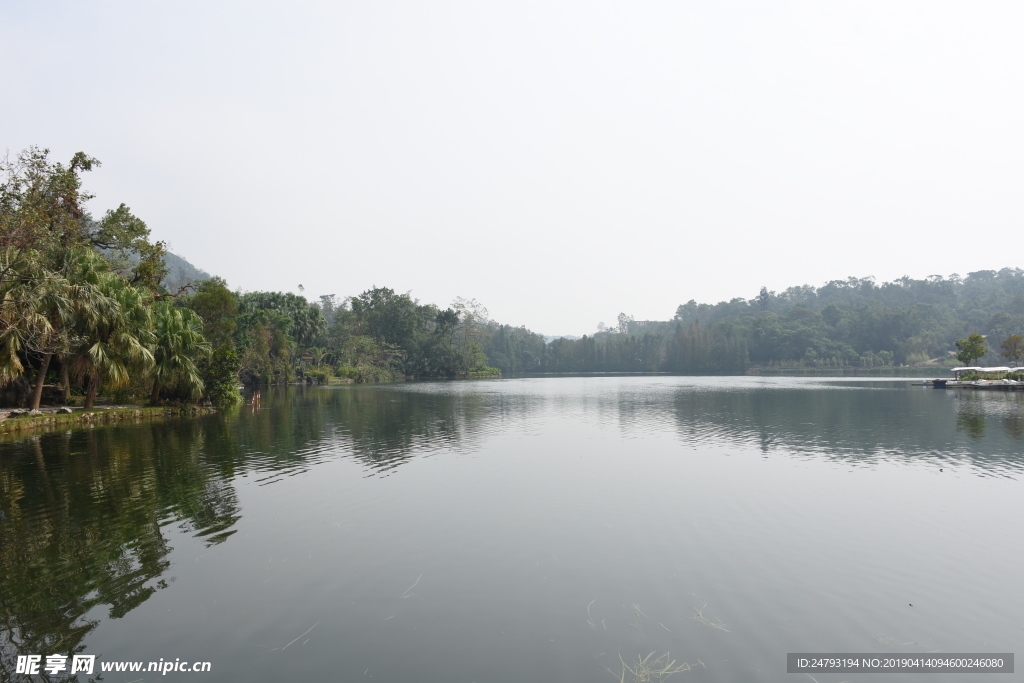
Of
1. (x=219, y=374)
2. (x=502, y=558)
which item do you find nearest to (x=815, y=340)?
(x=219, y=374)

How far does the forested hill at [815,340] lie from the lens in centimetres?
12169

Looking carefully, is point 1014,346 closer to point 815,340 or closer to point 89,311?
point 815,340

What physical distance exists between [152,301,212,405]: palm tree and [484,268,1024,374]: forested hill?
106920 millimetres

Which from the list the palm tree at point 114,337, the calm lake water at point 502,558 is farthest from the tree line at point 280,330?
the calm lake water at point 502,558

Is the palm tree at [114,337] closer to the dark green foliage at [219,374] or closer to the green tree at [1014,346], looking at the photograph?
the dark green foliage at [219,374]

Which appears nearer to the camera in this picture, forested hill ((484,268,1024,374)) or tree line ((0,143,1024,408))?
tree line ((0,143,1024,408))

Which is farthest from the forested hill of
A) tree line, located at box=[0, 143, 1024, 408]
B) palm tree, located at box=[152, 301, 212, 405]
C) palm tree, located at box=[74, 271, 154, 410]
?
palm tree, located at box=[74, 271, 154, 410]

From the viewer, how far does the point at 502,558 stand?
9359 millimetres

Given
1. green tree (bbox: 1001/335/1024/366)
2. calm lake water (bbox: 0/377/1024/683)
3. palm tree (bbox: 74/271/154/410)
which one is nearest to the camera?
calm lake water (bbox: 0/377/1024/683)

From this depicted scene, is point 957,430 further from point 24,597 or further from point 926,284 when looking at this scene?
point 926,284

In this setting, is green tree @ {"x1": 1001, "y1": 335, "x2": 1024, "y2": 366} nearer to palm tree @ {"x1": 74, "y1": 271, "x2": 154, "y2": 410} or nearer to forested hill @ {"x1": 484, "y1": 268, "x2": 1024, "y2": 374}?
forested hill @ {"x1": 484, "y1": 268, "x2": 1024, "y2": 374}

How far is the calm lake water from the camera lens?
6.49 metres

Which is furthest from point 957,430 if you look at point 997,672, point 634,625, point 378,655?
point 378,655

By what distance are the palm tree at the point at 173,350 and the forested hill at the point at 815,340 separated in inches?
4209
